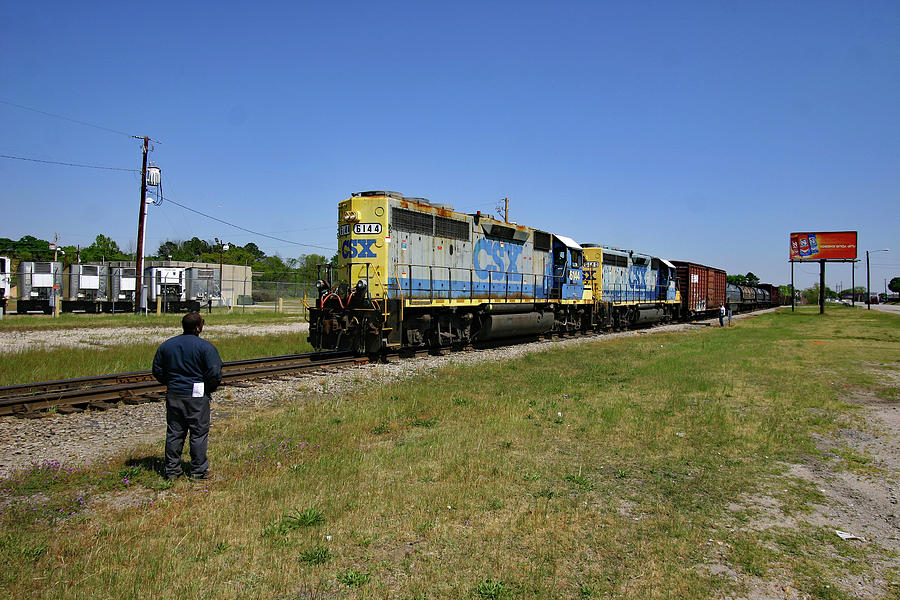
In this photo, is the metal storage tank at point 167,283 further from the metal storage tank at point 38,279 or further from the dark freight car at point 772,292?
the dark freight car at point 772,292

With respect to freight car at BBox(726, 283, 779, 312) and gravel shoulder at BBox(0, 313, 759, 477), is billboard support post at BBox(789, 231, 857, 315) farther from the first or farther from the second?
gravel shoulder at BBox(0, 313, 759, 477)

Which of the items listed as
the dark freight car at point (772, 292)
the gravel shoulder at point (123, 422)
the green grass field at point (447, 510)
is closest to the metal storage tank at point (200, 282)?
the gravel shoulder at point (123, 422)

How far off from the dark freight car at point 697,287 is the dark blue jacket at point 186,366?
119ft

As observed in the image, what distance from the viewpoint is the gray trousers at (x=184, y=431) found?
559 centimetres

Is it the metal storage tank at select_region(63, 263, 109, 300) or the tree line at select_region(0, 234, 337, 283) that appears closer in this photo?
the metal storage tank at select_region(63, 263, 109, 300)

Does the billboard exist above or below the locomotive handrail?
above

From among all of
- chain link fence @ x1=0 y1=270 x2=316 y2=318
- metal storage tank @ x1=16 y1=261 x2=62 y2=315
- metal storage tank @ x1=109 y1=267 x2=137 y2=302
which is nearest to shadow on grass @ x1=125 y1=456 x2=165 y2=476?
chain link fence @ x1=0 y1=270 x2=316 y2=318

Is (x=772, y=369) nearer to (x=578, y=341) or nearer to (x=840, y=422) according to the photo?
(x=840, y=422)

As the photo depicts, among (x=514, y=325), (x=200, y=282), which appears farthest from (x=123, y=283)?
(x=514, y=325)

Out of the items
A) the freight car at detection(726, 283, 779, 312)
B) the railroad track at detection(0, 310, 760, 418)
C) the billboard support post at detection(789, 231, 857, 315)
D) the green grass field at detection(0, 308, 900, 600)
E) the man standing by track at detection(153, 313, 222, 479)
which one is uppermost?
the billboard support post at detection(789, 231, 857, 315)

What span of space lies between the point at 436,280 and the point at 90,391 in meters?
9.06

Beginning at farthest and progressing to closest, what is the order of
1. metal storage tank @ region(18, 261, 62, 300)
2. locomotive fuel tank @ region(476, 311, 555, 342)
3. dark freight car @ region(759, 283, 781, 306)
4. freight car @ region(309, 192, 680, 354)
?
dark freight car @ region(759, 283, 781, 306)
metal storage tank @ region(18, 261, 62, 300)
locomotive fuel tank @ region(476, 311, 555, 342)
freight car @ region(309, 192, 680, 354)

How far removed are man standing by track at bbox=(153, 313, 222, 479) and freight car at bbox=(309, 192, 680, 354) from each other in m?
7.76

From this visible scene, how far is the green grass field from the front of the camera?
366 centimetres
